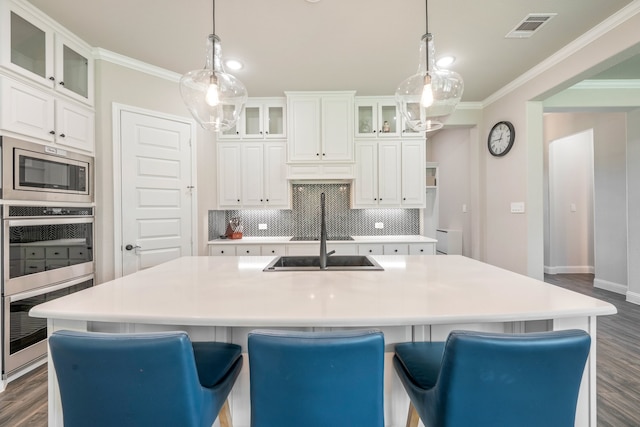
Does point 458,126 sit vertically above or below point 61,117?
above

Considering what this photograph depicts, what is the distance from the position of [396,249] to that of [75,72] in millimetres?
3713

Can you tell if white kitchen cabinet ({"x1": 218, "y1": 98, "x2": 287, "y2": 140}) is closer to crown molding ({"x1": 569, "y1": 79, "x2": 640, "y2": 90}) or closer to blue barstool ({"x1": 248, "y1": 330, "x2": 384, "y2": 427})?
blue barstool ({"x1": 248, "y1": 330, "x2": 384, "y2": 427})

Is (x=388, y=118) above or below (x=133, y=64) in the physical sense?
below

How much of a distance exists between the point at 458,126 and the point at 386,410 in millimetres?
3939

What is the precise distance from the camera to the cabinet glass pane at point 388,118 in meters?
3.72

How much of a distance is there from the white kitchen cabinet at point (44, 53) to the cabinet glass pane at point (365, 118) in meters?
2.93

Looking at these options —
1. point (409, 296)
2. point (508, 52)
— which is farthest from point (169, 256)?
point (508, 52)

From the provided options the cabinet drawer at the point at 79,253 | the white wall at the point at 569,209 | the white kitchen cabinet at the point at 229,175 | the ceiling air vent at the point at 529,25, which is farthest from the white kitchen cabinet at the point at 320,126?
the white wall at the point at 569,209

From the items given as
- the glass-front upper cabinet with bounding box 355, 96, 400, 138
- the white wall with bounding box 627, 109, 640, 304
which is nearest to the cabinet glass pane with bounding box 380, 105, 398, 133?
the glass-front upper cabinet with bounding box 355, 96, 400, 138

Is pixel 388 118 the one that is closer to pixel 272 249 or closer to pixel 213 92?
pixel 272 249

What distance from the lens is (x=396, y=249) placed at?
3479 mm

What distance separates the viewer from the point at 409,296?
3.90 ft

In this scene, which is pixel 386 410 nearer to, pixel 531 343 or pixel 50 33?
pixel 531 343

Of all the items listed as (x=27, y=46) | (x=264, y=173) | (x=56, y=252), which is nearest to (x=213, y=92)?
(x=27, y=46)
